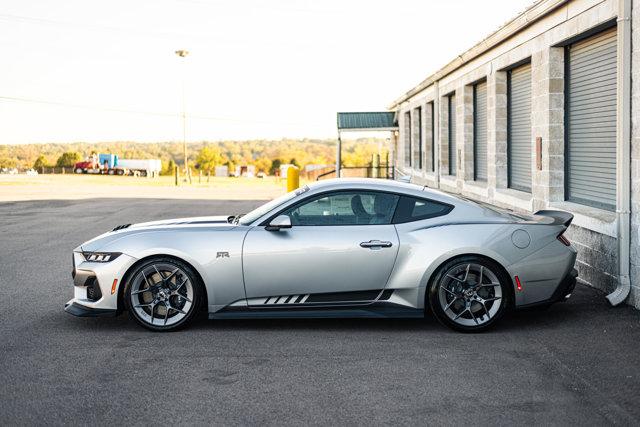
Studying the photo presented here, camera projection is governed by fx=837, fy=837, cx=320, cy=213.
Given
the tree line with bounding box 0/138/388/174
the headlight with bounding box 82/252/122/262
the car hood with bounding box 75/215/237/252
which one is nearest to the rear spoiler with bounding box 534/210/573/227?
the car hood with bounding box 75/215/237/252

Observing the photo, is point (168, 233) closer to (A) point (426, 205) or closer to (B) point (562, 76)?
(A) point (426, 205)

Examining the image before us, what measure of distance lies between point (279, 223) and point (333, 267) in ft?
2.04

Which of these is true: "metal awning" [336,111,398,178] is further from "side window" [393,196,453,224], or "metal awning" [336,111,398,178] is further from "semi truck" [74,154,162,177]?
"semi truck" [74,154,162,177]

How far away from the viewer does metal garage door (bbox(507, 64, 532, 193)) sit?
571 inches

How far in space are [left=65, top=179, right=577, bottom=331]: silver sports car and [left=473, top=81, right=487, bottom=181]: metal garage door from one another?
11.0 m

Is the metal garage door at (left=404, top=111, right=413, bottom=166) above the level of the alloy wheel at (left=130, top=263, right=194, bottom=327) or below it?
above

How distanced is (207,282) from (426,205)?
212cm

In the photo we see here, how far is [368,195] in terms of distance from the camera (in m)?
7.70

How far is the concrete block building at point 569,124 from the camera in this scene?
28.9ft

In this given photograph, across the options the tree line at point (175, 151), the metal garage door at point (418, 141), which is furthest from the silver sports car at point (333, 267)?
the tree line at point (175, 151)

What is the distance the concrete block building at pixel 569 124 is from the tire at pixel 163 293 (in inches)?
171

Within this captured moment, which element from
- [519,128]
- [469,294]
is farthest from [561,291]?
[519,128]

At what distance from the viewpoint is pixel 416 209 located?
769cm

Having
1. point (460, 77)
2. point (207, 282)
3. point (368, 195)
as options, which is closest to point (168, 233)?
point (207, 282)
